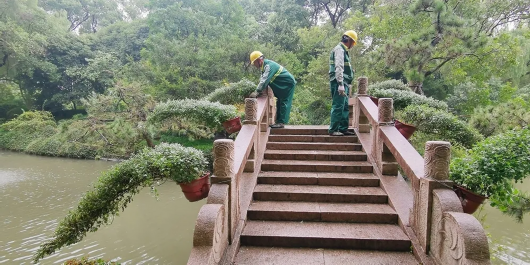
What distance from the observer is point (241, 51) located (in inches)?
561

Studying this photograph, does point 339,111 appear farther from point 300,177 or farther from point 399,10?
point 399,10

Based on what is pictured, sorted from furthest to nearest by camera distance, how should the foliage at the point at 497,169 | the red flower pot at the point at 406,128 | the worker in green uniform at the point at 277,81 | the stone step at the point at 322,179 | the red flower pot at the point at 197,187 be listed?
the worker in green uniform at the point at 277,81 → the red flower pot at the point at 406,128 → the stone step at the point at 322,179 → the red flower pot at the point at 197,187 → the foliage at the point at 497,169

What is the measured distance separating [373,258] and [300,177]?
1484 mm

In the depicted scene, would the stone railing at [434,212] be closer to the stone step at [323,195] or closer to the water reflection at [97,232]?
the stone step at [323,195]

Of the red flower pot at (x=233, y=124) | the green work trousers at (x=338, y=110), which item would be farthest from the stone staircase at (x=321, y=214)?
the red flower pot at (x=233, y=124)

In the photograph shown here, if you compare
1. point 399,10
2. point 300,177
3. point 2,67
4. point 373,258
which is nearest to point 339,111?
point 300,177

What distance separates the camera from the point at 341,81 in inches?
189

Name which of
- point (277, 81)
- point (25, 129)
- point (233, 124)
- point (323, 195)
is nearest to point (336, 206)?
point (323, 195)

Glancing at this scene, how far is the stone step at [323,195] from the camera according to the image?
3760mm

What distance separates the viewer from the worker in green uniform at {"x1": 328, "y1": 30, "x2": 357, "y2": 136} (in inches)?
191

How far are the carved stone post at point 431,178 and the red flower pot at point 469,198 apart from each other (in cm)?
18

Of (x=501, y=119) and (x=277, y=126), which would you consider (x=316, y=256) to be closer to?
(x=277, y=126)

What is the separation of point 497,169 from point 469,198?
1.10 ft

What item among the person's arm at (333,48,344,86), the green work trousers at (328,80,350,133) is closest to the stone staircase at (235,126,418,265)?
the green work trousers at (328,80,350,133)
